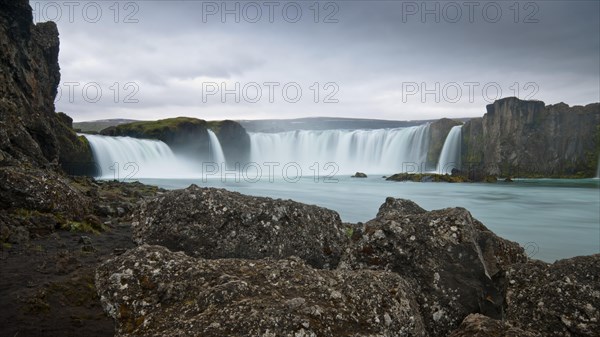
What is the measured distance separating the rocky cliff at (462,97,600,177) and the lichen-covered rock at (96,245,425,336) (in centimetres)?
11606

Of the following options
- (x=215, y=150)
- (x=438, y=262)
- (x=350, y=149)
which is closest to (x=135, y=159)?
(x=215, y=150)

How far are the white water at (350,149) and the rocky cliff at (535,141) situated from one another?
1816 centimetres

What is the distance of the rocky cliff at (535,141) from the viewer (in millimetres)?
110000

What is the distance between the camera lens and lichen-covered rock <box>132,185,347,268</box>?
702 centimetres

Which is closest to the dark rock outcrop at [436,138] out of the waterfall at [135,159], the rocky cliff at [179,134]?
the rocky cliff at [179,134]

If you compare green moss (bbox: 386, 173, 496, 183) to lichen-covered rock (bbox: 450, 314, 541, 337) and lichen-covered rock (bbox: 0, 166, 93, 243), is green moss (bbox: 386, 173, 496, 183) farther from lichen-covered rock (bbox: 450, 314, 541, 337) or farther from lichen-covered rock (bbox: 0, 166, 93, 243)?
lichen-covered rock (bbox: 450, 314, 541, 337)

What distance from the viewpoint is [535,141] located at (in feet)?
375

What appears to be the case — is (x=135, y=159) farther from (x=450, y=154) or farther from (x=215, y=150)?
(x=450, y=154)

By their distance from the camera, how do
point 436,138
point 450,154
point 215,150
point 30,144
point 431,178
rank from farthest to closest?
1. point 436,138
2. point 450,154
3. point 215,150
4. point 431,178
5. point 30,144

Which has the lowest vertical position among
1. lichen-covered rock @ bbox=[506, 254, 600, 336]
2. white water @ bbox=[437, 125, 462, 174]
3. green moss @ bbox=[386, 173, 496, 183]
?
green moss @ bbox=[386, 173, 496, 183]

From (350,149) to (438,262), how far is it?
4094 inches

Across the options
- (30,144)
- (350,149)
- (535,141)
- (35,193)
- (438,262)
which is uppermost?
(535,141)

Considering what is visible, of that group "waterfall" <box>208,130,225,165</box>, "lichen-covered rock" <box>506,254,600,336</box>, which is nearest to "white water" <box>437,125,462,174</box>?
"waterfall" <box>208,130,225,165</box>

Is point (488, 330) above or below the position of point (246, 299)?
below
